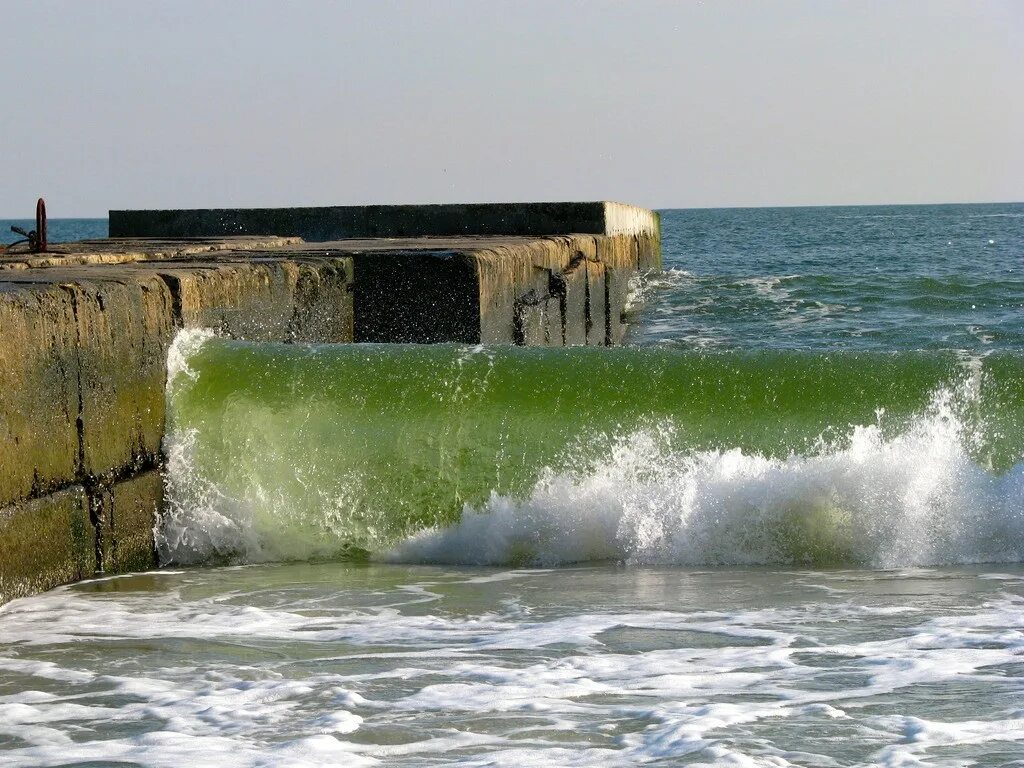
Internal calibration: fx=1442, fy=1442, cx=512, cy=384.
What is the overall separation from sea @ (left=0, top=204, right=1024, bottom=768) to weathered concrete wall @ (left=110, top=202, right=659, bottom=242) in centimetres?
687

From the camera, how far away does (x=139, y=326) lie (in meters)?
5.35

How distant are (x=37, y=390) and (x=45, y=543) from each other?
0.51 m

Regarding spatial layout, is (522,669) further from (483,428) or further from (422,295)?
(422,295)

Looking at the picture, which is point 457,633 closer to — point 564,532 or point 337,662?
point 337,662

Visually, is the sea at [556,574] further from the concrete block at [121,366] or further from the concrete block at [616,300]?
the concrete block at [616,300]

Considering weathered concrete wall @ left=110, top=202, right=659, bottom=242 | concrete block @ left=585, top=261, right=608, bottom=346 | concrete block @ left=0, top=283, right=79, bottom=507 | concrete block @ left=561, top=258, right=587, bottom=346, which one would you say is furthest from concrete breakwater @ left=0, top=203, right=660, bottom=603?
weathered concrete wall @ left=110, top=202, right=659, bottom=242

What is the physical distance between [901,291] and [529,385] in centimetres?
1316

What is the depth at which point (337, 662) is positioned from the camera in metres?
3.87

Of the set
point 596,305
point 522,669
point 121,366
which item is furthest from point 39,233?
point 596,305

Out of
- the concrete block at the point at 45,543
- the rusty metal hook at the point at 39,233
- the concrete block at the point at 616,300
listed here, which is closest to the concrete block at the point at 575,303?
the concrete block at the point at 616,300

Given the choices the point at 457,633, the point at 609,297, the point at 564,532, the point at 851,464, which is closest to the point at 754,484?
the point at 851,464

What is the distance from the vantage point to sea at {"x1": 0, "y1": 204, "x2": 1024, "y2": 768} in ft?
10.8

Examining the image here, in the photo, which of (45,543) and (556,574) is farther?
(556,574)

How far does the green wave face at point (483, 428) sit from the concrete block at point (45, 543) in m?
0.55
